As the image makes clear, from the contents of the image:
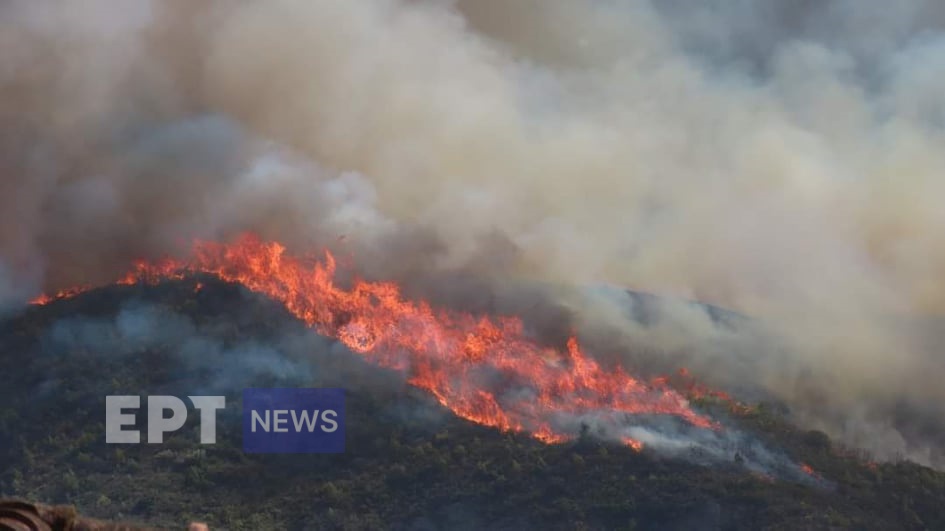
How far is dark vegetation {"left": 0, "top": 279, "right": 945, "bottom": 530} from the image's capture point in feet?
219

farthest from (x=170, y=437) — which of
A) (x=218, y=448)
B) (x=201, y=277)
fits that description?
(x=201, y=277)

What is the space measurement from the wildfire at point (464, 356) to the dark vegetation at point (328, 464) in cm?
168

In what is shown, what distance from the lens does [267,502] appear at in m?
69.4

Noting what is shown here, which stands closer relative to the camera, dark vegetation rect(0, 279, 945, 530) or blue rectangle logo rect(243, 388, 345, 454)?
dark vegetation rect(0, 279, 945, 530)

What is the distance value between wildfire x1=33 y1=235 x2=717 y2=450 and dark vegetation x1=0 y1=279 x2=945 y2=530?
1.68 meters

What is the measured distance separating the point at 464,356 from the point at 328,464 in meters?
13.3

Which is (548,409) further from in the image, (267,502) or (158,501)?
(158,501)

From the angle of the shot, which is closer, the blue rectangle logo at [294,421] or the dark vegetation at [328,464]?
the dark vegetation at [328,464]

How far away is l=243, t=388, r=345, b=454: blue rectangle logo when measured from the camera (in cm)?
7550

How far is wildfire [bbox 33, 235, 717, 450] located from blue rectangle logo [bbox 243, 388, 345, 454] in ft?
16.2

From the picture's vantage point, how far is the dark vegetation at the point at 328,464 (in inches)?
2633

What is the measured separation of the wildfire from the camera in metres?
77.6

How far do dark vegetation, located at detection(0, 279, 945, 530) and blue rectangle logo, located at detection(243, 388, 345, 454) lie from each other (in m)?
0.80

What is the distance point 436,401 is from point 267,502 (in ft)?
44.9
